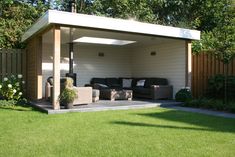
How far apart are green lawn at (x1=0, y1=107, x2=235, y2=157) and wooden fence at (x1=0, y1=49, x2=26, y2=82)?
15.4ft

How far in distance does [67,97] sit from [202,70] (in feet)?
18.0

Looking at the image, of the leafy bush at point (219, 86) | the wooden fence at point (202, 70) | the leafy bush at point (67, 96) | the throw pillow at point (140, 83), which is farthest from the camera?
the throw pillow at point (140, 83)

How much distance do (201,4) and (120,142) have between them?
18.3m

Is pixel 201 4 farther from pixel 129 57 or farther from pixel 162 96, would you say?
pixel 162 96

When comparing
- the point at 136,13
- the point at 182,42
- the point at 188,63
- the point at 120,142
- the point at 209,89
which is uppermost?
the point at 136,13

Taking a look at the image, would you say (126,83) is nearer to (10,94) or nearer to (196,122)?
(10,94)

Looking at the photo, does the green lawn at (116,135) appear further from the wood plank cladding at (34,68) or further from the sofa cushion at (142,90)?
the sofa cushion at (142,90)

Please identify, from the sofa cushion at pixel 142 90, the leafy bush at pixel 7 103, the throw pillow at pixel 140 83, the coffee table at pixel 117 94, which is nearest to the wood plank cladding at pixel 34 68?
the leafy bush at pixel 7 103

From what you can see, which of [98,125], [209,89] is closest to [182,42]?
[209,89]

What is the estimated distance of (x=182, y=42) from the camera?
11.8 metres

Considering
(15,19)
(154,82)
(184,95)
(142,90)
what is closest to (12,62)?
(15,19)

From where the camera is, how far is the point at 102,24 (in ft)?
30.5

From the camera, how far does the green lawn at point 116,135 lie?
4508mm

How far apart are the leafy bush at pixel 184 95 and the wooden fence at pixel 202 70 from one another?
85 cm
